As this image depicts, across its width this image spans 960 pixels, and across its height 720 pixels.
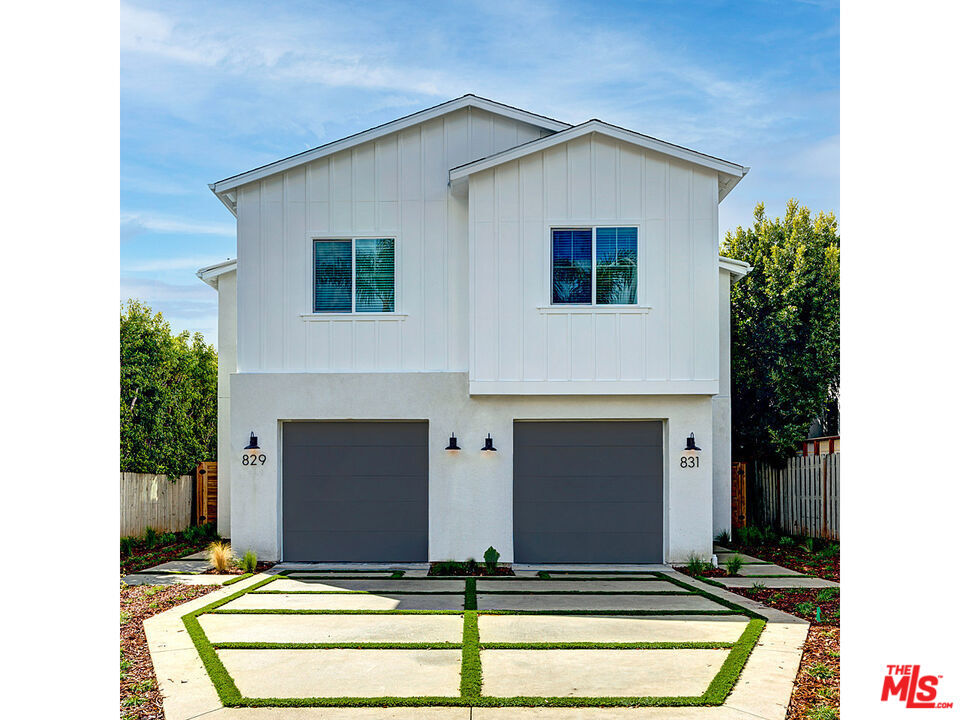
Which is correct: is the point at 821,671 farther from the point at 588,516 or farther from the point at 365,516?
the point at 365,516

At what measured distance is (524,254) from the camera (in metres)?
12.1

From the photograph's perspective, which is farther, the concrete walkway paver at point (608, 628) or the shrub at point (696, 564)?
the shrub at point (696, 564)

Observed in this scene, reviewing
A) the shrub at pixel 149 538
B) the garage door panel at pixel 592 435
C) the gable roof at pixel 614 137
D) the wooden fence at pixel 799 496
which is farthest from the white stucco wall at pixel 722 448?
the shrub at pixel 149 538

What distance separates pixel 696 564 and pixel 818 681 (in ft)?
18.3

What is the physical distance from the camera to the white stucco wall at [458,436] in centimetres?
1236

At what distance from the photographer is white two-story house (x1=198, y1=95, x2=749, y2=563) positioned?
12102 mm

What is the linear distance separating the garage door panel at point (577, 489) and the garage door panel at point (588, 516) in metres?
0.08

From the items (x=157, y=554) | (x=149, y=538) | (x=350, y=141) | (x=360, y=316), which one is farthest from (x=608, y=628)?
(x=149, y=538)

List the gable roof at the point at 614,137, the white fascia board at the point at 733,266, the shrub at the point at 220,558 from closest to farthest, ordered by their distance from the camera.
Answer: the shrub at the point at 220,558 → the gable roof at the point at 614,137 → the white fascia board at the point at 733,266

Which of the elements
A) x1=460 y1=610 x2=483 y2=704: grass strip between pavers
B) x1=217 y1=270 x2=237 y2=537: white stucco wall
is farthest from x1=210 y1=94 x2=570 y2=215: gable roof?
x1=460 y1=610 x2=483 y2=704: grass strip between pavers

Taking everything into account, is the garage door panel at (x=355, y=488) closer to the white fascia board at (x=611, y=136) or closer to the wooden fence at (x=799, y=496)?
A: the white fascia board at (x=611, y=136)
